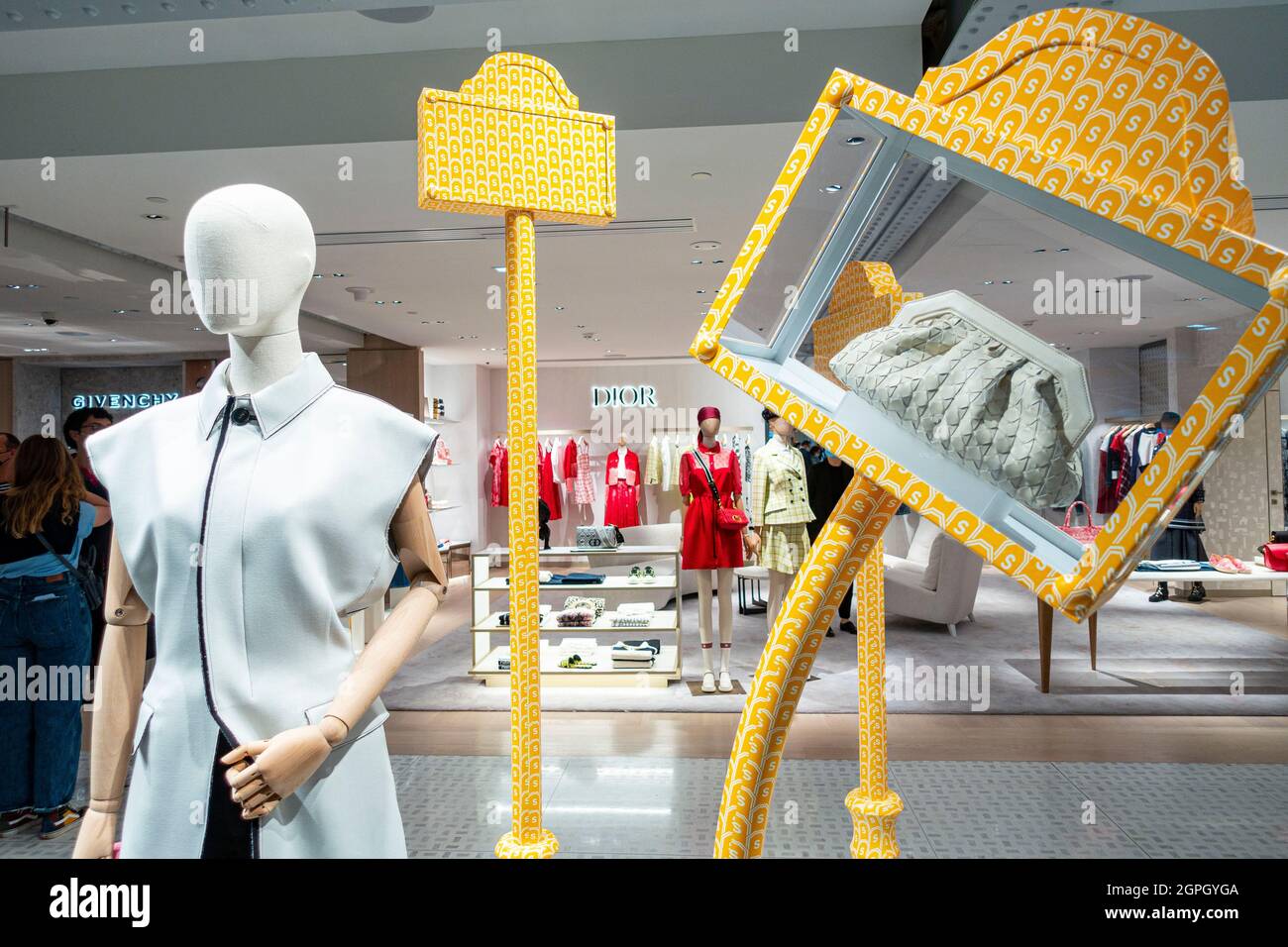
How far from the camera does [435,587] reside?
1128 millimetres

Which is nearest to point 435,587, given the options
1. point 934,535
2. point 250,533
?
point 250,533

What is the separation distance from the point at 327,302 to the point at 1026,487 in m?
6.73

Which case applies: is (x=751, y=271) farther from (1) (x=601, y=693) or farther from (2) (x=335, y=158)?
(1) (x=601, y=693)

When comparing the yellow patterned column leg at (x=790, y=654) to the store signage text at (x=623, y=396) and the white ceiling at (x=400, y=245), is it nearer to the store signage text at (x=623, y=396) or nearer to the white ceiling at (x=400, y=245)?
the white ceiling at (x=400, y=245)

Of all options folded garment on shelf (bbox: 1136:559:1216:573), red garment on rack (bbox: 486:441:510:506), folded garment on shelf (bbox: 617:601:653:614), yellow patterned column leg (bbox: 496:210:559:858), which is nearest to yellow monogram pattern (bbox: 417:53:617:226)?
yellow patterned column leg (bbox: 496:210:559:858)

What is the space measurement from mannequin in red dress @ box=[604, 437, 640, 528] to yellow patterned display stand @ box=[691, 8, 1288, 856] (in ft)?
29.6

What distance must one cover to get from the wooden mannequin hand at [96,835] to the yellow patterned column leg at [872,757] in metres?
1.61

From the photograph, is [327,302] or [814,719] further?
[327,302]

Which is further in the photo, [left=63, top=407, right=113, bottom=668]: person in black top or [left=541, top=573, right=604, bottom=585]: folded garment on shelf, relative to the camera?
[left=541, top=573, right=604, bottom=585]: folded garment on shelf

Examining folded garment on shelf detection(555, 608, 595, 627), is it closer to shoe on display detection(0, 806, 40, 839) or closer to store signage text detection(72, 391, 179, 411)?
store signage text detection(72, 391, 179, 411)

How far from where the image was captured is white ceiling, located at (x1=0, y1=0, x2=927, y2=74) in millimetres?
3012

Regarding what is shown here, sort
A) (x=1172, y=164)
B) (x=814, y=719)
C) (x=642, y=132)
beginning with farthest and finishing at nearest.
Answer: (x=814, y=719) < (x=642, y=132) < (x=1172, y=164)

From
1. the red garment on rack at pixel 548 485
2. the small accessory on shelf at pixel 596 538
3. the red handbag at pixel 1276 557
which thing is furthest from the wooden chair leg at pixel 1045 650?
the red garment on rack at pixel 548 485
